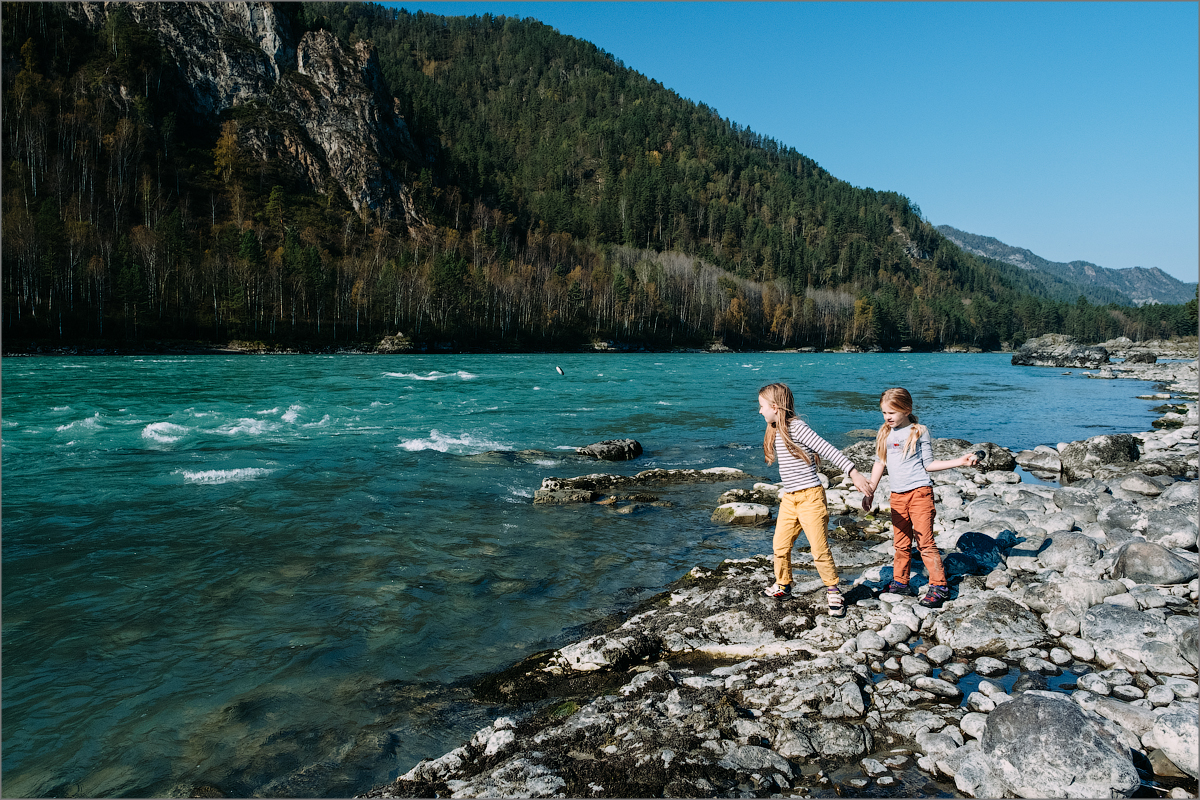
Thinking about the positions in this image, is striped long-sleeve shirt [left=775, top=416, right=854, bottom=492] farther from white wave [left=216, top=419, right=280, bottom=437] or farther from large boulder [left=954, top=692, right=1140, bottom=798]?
white wave [left=216, top=419, right=280, bottom=437]

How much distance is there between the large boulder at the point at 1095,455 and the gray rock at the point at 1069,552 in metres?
9.56

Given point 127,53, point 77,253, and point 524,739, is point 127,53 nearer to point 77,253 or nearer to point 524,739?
point 77,253

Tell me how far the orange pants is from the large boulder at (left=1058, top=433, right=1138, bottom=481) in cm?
1208

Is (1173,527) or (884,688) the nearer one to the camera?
(884,688)

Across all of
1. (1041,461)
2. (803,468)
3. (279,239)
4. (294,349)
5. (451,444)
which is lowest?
(451,444)

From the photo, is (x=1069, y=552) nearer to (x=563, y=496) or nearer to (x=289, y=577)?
(x=563, y=496)

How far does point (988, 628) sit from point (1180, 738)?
203cm

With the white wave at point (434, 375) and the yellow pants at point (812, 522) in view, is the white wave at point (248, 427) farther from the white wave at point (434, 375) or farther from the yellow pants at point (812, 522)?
the white wave at point (434, 375)

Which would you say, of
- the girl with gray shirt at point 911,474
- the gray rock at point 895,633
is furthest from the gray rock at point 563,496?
the gray rock at point 895,633

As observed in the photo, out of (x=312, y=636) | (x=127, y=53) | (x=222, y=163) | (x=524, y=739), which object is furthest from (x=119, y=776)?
(x=127, y=53)

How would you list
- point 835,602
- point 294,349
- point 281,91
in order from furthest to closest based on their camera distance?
1. point 281,91
2. point 294,349
3. point 835,602

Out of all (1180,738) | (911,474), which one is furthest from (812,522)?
(1180,738)

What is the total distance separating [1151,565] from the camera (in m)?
6.79

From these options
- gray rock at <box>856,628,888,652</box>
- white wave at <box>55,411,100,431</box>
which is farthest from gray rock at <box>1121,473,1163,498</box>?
white wave at <box>55,411,100,431</box>
